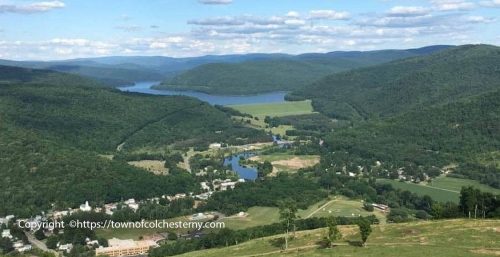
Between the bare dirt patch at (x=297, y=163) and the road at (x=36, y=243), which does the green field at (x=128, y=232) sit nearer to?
the road at (x=36, y=243)

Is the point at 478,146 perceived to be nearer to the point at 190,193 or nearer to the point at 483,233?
the point at 190,193

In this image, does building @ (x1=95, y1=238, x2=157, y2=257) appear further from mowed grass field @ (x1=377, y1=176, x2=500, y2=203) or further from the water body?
mowed grass field @ (x1=377, y1=176, x2=500, y2=203)

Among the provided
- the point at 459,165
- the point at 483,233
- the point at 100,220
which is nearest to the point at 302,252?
the point at 483,233

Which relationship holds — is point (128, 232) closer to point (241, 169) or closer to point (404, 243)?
point (404, 243)

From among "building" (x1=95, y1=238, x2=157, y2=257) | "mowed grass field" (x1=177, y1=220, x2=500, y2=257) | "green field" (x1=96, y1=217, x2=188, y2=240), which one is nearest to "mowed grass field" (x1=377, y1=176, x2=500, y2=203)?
"mowed grass field" (x1=177, y1=220, x2=500, y2=257)

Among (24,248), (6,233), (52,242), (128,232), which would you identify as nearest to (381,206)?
(128,232)

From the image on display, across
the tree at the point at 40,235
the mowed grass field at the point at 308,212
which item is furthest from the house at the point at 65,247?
the mowed grass field at the point at 308,212
